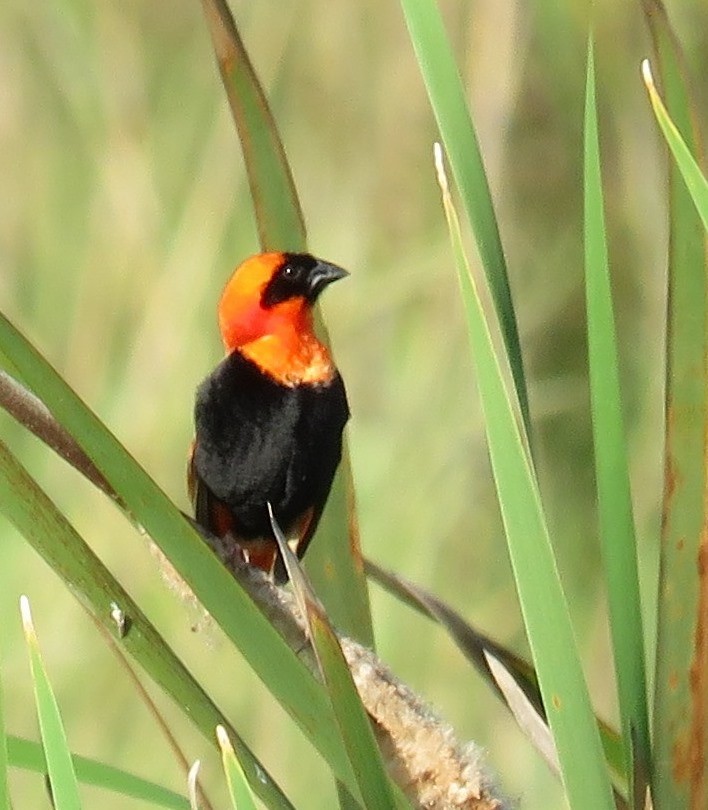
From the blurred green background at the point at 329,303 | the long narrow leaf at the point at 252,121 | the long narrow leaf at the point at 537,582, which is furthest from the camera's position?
the blurred green background at the point at 329,303

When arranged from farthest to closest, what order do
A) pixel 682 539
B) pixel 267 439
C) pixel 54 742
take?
pixel 267 439 → pixel 682 539 → pixel 54 742

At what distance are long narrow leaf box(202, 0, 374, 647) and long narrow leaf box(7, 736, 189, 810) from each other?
14 cm

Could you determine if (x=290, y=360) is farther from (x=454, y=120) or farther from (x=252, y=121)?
(x=454, y=120)

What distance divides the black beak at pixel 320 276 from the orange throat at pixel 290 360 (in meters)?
0.04

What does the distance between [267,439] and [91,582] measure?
0.41m

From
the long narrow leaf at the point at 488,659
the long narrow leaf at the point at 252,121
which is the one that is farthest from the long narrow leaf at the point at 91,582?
the long narrow leaf at the point at 252,121

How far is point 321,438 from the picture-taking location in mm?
877

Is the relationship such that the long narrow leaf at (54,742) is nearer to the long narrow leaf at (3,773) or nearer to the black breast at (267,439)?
the long narrow leaf at (3,773)

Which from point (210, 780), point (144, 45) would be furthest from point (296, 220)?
point (210, 780)

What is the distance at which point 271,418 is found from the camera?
0.89 metres

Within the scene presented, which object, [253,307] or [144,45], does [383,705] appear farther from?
[144,45]

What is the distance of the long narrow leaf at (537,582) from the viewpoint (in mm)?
377

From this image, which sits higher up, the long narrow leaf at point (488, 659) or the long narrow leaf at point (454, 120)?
the long narrow leaf at point (454, 120)

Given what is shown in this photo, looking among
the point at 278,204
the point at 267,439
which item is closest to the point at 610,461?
the point at 278,204
